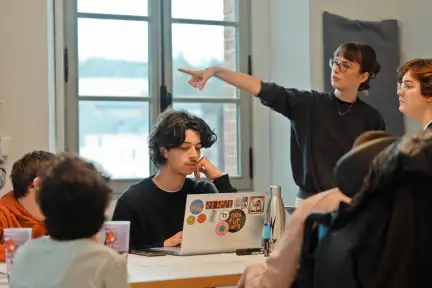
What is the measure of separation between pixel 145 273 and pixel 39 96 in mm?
1449

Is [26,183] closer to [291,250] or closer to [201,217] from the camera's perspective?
[201,217]

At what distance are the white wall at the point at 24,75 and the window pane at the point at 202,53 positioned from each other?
0.79 metres

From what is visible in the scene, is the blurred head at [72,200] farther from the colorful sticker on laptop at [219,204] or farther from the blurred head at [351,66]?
the blurred head at [351,66]

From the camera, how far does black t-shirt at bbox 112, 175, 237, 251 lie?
7.85 ft

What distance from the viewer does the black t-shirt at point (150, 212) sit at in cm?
239

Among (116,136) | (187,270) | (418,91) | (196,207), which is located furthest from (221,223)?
(116,136)

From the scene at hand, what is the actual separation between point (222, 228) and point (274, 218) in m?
0.17

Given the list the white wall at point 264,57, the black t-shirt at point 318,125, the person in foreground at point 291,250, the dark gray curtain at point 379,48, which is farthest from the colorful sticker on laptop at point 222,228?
the dark gray curtain at point 379,48

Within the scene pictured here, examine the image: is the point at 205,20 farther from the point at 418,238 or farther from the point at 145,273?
the point at 418,238

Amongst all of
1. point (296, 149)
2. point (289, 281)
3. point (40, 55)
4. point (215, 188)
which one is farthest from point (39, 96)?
point (289, 281)

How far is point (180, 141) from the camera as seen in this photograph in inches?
97.3

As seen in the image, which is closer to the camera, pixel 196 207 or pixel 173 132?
pixel 196 207

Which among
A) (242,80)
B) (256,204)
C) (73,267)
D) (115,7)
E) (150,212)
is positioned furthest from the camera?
(115,7)

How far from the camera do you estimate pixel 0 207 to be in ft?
6.88
